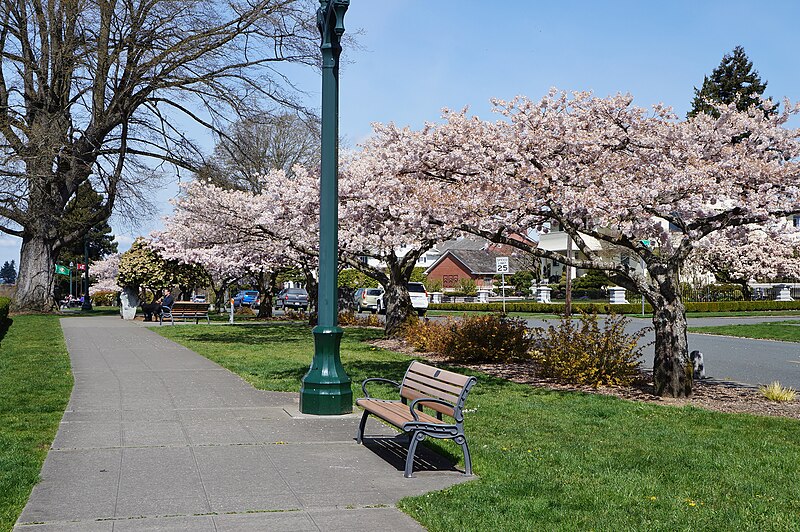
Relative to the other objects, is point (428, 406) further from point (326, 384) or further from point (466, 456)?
point (326, 384)

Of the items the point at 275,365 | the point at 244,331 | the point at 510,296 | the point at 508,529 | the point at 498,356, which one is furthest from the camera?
the point at 510,296

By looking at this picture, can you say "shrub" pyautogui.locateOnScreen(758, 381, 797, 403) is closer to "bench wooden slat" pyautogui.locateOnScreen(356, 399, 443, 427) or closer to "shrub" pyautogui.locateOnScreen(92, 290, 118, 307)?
"bench wooden slat" pyautogui.locateOnScreen(356, 399, 443, 427)

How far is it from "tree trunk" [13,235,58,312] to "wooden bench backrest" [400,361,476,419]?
115 feet

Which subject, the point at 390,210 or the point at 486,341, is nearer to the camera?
the point at 390,210

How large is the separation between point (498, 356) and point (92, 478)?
1139 centimetres

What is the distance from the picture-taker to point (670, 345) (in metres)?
11.7

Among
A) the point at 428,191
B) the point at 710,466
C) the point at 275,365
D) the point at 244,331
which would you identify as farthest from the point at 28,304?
the point at 710,466

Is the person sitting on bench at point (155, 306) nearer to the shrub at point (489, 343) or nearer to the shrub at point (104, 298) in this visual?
the shrub at point (489, 343)

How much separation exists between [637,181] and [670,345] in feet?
8.02

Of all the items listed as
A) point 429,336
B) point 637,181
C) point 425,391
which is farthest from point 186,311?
point 425,391

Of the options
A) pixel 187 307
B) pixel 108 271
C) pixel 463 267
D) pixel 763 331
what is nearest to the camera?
pixel 763 331

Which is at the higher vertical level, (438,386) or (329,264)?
(329,264)

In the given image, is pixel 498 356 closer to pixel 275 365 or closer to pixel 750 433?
pixel 275 365

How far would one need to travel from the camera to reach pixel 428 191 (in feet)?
46.7
